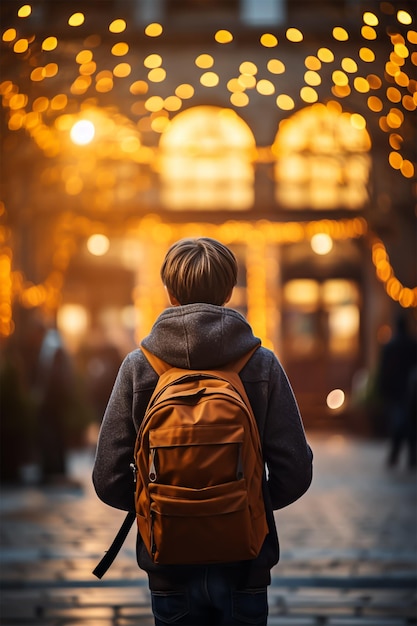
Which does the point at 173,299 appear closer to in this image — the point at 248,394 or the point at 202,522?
the point at 248,394

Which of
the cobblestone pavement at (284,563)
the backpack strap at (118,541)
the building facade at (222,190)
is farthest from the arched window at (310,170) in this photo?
the backpack strap at (118,541)

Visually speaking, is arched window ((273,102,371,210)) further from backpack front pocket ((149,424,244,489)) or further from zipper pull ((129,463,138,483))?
backpack front pocket ((149,424,244,489))

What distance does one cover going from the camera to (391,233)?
22125 millimetres

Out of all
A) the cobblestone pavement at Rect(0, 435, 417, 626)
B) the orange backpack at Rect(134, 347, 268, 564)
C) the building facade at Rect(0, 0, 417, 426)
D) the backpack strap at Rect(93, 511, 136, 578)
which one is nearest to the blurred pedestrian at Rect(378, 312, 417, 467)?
the building facade at Rect(0, 0, 417, 426)

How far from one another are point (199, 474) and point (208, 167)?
2293cm

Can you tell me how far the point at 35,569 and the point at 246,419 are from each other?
5.12 m

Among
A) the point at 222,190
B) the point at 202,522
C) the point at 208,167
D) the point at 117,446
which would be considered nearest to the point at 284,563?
the point at 117,446

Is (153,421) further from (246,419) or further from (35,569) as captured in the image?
(35,569)

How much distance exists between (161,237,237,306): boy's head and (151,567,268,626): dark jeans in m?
0.72

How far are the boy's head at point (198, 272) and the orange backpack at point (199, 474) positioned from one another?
0.29m

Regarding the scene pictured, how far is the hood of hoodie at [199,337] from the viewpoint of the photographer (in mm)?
3479

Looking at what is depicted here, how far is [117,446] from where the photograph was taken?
3.62 metres

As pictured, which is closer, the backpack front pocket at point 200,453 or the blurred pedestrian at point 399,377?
the backpack front pocket at point 200,453

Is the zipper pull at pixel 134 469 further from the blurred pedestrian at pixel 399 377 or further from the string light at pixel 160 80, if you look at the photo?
the blurred pedestrian at pixel 399 377
